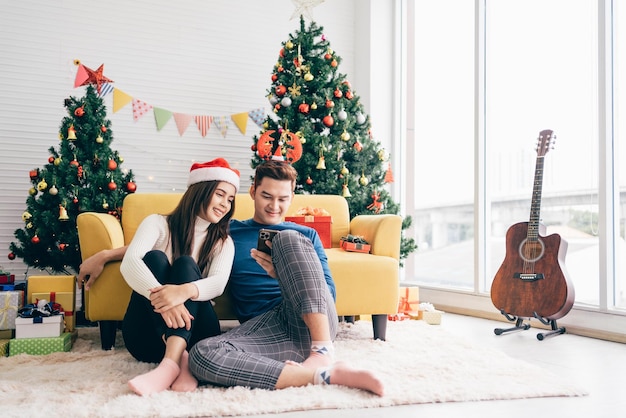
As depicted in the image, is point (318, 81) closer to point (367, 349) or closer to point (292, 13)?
point (292, 13)

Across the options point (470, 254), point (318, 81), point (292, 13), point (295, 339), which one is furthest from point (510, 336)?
point (292, 13)

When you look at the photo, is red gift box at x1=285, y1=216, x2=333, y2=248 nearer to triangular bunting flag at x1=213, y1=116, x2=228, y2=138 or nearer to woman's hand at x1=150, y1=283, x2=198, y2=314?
woman's hand at x1=150, y1=283, x2=198, y2=314

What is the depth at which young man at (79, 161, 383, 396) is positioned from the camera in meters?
1.76

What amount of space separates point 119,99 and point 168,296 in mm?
2852

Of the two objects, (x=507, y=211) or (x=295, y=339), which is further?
(x=507, y=211)

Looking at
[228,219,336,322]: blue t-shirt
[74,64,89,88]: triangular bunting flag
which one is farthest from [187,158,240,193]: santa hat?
[74,64,89,88]: triangular bunting flag

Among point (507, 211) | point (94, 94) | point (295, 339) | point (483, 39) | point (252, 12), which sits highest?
point (252, 12)

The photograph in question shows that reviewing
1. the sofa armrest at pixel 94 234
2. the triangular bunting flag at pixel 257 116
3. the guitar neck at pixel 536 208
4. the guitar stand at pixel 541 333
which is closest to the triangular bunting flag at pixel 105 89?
the triangular bunting flag at pixel 257 116

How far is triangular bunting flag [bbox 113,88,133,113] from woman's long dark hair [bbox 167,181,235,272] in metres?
2.34

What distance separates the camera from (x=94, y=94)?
372 centimetres

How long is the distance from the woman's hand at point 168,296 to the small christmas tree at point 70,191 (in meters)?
1.83

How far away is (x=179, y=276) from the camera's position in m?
2.01

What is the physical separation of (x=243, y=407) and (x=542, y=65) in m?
3.08

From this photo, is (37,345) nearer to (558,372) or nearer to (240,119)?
(558,372)
